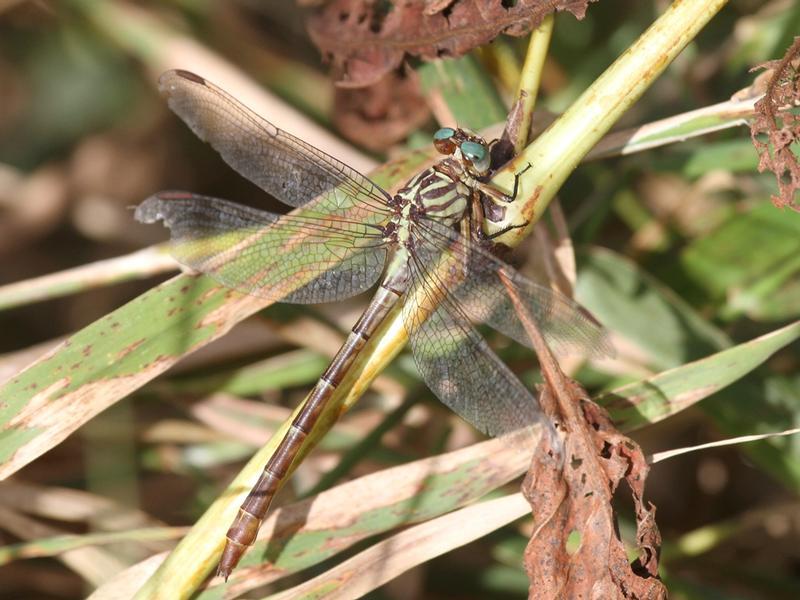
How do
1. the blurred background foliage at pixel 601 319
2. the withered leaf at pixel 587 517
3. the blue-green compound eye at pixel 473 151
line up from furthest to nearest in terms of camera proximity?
the blurred background foliage at pixel 601 319
the blue-green compound eye at pixel 473 151
the withered leaf at pixel 587 517

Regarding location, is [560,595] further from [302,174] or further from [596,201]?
[596,201]

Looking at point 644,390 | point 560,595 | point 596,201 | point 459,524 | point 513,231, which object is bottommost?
point 560,595

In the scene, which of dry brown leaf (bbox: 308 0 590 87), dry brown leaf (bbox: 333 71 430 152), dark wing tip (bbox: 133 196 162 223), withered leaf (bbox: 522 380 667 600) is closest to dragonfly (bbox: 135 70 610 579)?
dark wing tip (bbox: 133 196 162 223)

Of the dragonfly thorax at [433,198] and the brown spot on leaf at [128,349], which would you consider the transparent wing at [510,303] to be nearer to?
the dragonfly thorax at [433,198]

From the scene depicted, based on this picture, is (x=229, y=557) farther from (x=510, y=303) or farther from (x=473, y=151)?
(x=473, y=151)

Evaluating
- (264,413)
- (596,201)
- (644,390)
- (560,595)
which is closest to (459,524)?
(560,595)

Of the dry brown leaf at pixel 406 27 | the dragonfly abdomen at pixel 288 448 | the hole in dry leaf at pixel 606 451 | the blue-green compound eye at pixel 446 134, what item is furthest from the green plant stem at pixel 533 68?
the hole in dry leaf at pixel 606 451
